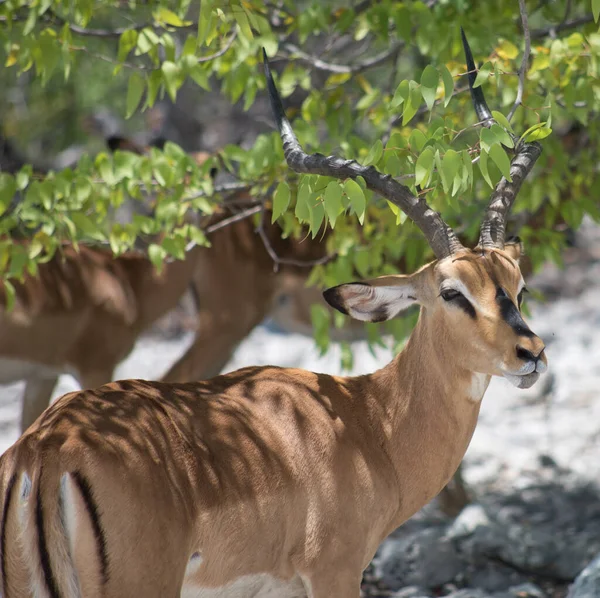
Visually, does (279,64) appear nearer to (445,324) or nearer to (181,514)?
(445,324)

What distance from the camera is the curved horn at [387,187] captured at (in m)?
3.84

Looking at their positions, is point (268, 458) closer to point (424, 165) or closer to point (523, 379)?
point (523, 379)

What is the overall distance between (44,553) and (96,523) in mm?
164

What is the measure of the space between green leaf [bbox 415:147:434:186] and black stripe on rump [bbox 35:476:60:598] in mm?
1564

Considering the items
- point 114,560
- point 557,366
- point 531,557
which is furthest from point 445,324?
point 557,366

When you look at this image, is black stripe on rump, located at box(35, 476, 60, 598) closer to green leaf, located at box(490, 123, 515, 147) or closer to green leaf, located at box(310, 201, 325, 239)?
green leaf, located at box(310, 201, 325, 239)

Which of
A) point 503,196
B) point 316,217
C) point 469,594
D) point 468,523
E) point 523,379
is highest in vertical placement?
point 316,217

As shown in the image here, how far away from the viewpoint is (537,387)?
8891 mm

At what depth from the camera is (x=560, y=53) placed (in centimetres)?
475

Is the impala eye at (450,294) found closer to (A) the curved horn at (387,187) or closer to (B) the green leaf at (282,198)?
(A) the curved horn at (387,187)

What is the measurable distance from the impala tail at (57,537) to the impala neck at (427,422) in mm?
1357

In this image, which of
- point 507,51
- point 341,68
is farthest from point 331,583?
point 341,68

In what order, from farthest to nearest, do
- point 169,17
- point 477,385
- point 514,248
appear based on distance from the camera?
point 169,17, point 514,248, point 477,385

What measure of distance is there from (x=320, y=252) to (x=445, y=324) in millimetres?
4009
